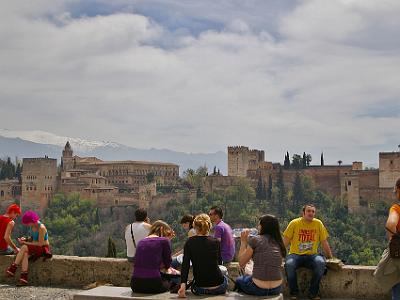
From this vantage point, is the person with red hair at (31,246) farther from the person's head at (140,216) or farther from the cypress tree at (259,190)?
the cypress tree at (259,190)

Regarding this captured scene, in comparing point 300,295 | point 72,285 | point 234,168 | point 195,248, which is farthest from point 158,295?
point 234,168

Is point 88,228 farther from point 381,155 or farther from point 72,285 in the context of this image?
point 72,285

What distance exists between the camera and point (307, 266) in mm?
6738

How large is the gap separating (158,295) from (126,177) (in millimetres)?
84587

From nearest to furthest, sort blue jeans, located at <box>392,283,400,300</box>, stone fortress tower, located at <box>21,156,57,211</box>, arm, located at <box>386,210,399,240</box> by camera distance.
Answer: arm, located at <box>386,210,399,240</box>
blue jeans, located at <box>392,283,400,300</box>
stone fortress tower, located at <box>21,156,57,211</box>

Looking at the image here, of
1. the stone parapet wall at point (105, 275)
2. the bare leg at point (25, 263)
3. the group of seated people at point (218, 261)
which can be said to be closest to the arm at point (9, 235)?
the stone parapet wall at point (105, 275)

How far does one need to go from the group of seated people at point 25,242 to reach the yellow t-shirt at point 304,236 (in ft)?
10.5

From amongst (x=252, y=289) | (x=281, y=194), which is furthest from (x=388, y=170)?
(x=252, y=289)

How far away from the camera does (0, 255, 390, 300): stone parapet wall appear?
6836mm

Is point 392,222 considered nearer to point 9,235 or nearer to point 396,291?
point 396,291

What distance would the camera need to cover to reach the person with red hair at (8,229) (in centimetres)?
805

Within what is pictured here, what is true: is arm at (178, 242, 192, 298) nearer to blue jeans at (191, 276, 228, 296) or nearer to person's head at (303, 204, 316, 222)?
blue jeans at (191, 276, 228, 296)

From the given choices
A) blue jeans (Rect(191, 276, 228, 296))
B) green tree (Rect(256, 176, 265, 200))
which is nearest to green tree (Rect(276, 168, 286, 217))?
green tree (Rect(256, 176, 265, 200))

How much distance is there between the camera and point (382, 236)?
65125 mm
